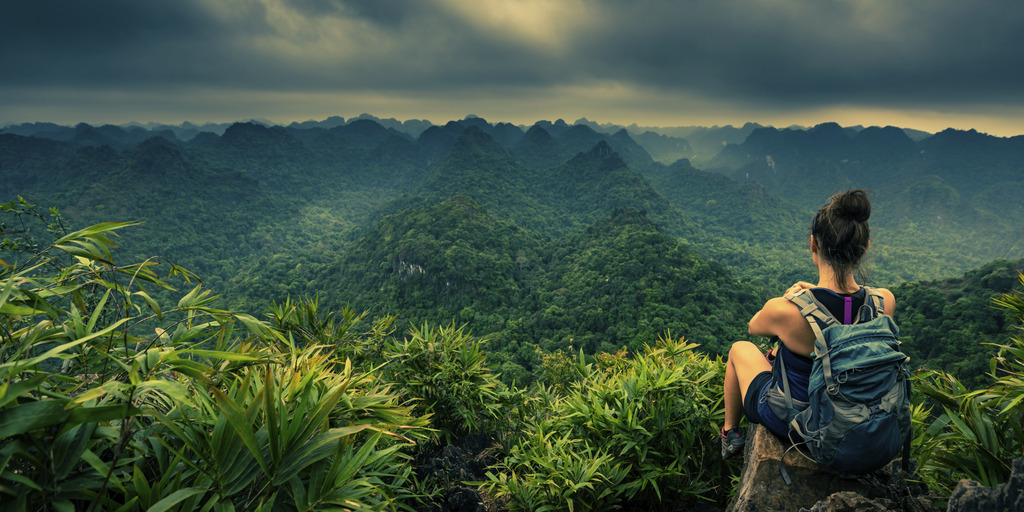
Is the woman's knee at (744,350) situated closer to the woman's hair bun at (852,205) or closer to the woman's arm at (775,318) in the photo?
the woman's arm at (775,318)

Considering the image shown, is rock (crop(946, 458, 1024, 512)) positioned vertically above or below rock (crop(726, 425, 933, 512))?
above

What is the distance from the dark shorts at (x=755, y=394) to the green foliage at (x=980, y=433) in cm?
70

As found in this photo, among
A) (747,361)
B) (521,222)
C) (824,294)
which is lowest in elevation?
(521,222)

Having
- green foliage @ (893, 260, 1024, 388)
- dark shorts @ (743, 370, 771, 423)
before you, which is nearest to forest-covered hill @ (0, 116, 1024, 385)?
green foliage @ (893, 260, 1024, 388)

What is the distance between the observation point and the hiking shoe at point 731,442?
7.78 feet

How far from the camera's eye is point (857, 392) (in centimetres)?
164

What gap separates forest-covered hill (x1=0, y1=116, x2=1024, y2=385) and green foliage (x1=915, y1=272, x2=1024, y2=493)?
2.58 ft

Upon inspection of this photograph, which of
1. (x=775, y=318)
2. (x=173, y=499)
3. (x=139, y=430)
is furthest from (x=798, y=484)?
(x=139, y=430)

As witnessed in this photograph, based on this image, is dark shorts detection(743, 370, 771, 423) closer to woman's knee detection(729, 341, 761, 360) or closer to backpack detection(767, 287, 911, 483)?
woman's knee detection(729, 341, 761, 360)

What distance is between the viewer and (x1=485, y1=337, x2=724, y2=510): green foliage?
2414mm

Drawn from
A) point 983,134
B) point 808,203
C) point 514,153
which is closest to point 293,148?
point 514,153

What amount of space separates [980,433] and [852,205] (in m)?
1.14

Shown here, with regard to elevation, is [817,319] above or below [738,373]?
above

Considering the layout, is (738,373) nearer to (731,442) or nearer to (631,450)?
(731,442)
